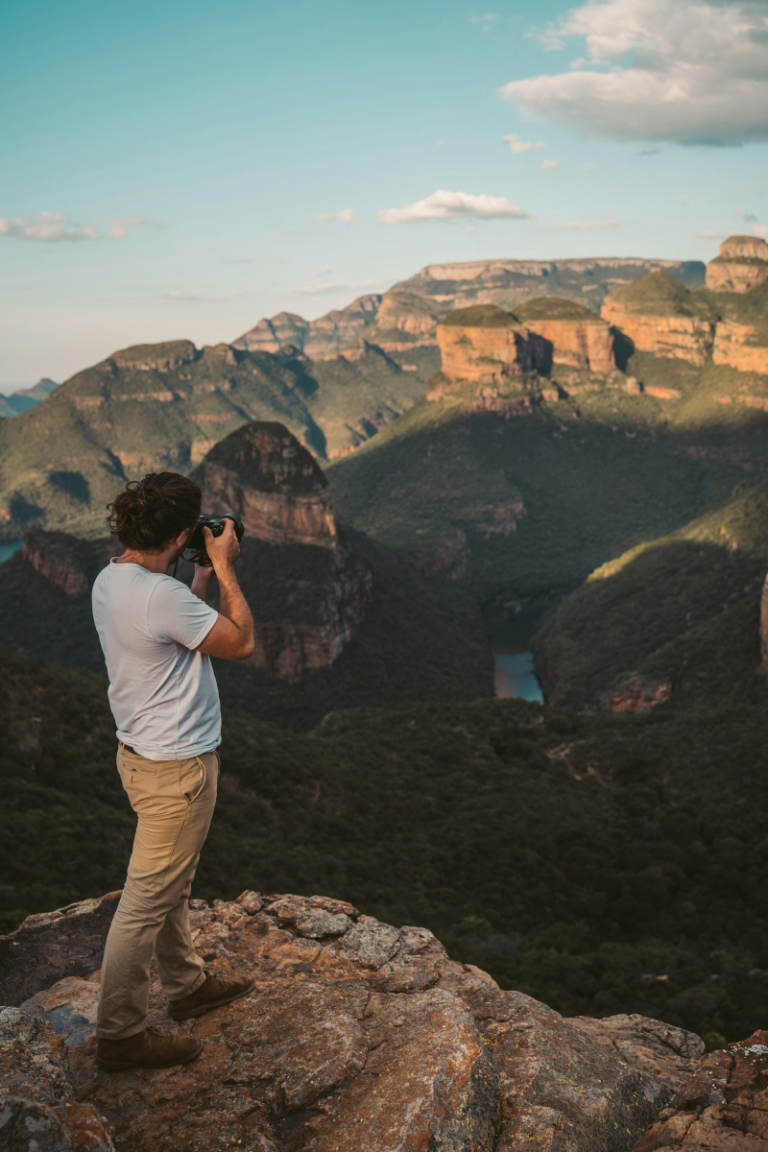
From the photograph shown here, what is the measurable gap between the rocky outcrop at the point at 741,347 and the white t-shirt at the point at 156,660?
180m

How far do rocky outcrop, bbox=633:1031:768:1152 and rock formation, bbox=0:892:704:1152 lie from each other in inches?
17.2

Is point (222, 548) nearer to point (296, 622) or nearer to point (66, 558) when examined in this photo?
point (296, 622)

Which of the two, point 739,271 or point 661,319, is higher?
point 739,271

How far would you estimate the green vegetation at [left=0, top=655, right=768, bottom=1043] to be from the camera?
2105cm

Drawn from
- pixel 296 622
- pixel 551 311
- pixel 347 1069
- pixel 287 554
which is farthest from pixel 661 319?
pixel 347 1069

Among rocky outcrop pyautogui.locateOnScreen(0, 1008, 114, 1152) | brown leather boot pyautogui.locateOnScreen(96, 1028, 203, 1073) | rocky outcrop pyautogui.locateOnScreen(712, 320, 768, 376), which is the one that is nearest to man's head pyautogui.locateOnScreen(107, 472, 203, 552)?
rocky outcrop pyautogui.locateOnScreen(0, 1008, 114, 1152)

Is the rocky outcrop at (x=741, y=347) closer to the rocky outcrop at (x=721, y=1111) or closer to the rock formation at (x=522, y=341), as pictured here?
the rock formation at (x=522, y=341)

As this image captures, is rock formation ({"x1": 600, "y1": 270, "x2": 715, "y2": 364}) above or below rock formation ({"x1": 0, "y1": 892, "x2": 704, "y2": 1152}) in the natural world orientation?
above

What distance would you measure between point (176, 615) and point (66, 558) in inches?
3141

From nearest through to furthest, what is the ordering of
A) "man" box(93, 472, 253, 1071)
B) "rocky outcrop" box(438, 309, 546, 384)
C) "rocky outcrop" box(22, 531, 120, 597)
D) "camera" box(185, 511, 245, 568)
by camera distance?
"man" box(93, 472, 253, 1071), "camera" box(185, 511, 245, 568), "rocky outcrop" box(22, 531, 120, 597), "rocky outcrop" box(438, 309, 546, 384)

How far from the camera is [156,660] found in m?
6.01

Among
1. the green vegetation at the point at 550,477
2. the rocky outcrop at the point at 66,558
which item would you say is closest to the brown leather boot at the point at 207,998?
the rocky outcrop at the point at 66,558

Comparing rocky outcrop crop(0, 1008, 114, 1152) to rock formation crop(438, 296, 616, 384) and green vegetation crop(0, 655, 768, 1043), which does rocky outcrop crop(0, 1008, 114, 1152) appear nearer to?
green vegetation crop(0, 655, 768, 1043)

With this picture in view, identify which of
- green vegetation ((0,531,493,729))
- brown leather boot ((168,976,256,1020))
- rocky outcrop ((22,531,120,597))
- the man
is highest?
the man
